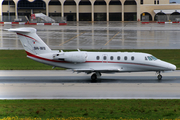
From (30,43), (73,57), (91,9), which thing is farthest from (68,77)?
(91,9)

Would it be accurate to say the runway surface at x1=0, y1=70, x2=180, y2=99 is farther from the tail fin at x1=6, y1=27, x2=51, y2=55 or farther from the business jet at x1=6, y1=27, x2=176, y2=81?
the tail fin at x1=6, y1=27, x2=51, y2=55

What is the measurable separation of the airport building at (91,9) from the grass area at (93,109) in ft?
342

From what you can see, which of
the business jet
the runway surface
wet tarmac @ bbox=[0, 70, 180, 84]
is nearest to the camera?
the runway surface

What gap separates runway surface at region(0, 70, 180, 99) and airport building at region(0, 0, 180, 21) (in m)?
93.7

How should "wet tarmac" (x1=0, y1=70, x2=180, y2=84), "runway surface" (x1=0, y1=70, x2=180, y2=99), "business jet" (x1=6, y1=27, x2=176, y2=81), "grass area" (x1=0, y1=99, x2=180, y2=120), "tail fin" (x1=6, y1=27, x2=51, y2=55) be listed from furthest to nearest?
"tail fin" (x1=6, y1=27, x2=51, y2=55), "business jet" (x1=6, y1=27, x2=176, y2=81), "wet tarmac" (x1=0, y1=70, x2=180, y2=84), "runway surface" (x1=0, y1=70, x2=180, y2=99), "grass area" (x1=0, y1=99, x2=180, y2=120)

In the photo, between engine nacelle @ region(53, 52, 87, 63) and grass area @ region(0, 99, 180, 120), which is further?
engine nacelle @ region(53, 52, 87, 63)

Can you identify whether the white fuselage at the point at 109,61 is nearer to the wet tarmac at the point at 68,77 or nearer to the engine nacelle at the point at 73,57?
the engine nacelle at the point at 73,57

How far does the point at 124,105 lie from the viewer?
18812 mm

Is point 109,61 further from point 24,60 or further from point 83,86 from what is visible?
point 24,60

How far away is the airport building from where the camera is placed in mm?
120375

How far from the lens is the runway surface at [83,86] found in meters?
21.8

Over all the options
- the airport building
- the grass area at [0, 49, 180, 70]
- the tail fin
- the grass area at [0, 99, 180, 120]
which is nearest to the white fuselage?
the tail fin

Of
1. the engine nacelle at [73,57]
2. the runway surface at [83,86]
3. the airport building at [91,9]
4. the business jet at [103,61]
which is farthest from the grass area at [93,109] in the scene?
the airport building at [91,9]

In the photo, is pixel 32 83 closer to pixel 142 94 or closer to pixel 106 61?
pixel 106 61
